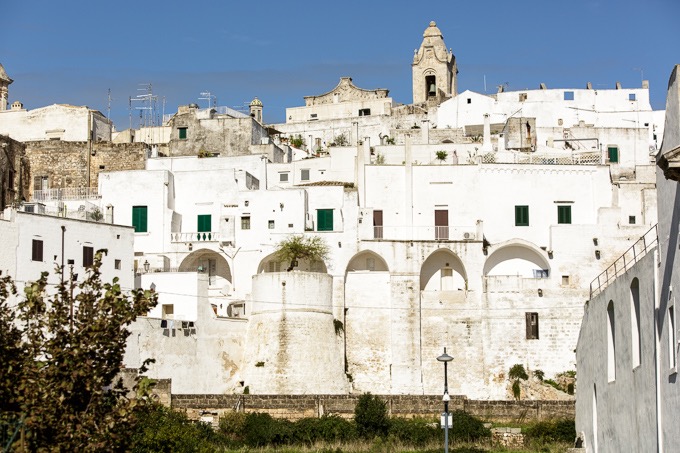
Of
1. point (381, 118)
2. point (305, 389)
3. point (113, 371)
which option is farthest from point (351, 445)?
point (381, 118)

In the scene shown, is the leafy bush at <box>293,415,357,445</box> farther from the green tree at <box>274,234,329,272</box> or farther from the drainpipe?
the drainpipe

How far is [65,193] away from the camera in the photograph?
64812mm

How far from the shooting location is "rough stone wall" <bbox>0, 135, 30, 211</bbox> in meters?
64.1

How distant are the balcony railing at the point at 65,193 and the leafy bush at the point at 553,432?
2819 cm

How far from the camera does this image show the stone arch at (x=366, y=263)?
184 feet

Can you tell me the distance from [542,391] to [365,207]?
11.7 meters

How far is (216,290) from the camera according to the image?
57.4 meters

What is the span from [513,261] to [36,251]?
21.5 meters

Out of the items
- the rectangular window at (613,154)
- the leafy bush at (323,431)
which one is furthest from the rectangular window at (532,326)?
the rectangular window at (613,154)

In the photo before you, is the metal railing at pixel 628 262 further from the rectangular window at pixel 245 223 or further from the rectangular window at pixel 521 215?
the rectangular window at pixel 245 223

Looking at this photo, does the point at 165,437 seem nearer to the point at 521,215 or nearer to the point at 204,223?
the point at 204,223

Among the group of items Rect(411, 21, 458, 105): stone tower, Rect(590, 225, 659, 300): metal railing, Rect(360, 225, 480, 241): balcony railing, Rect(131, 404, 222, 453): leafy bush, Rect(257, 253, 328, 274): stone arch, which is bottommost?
Rect(131, 404, 222, 453): leafy bush

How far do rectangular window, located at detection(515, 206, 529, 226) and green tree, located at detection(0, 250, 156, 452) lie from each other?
37.8m

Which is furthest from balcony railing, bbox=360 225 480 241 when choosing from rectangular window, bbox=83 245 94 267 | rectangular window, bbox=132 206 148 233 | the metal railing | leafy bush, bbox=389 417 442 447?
leafy bush, bbox=389 417 442 447
